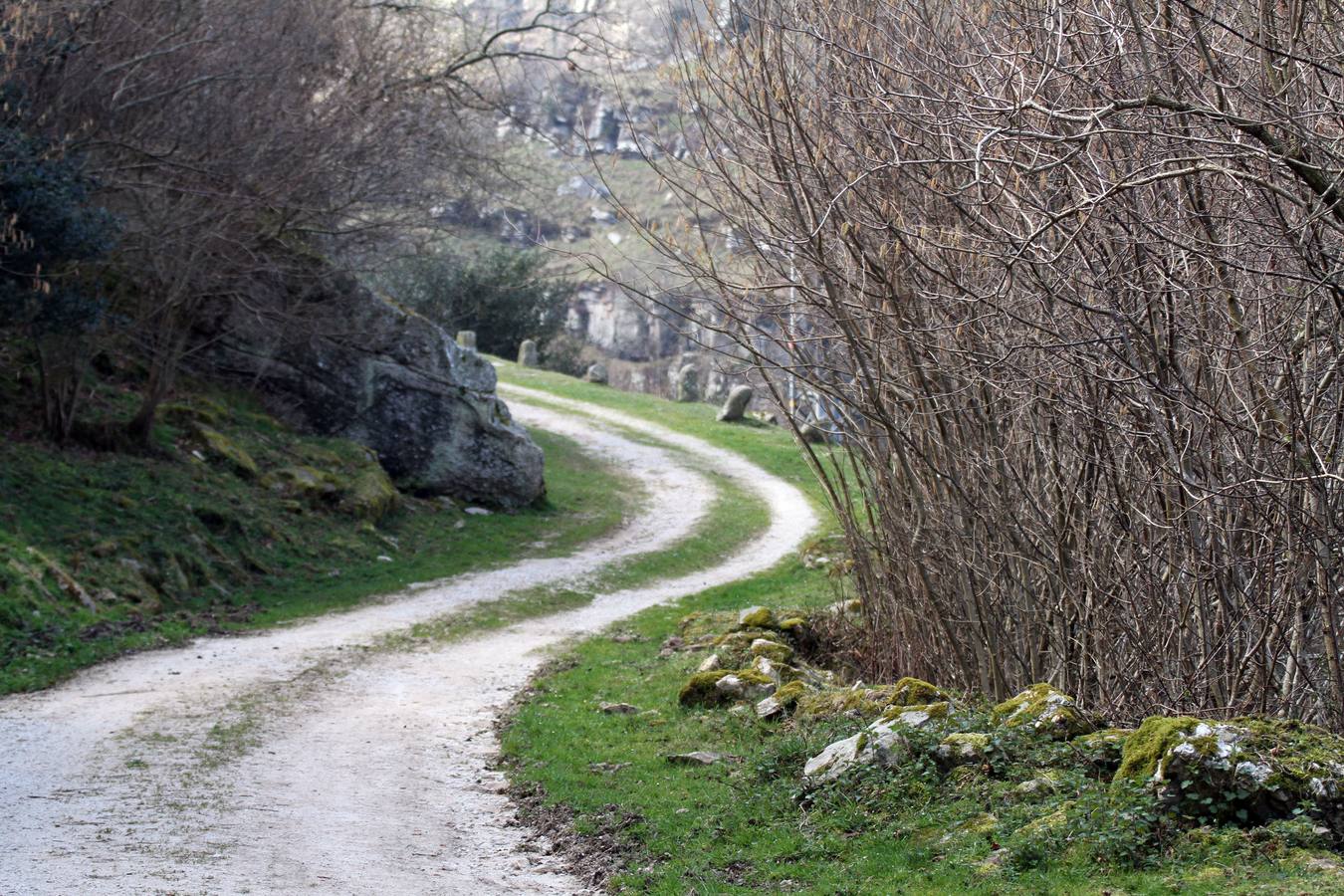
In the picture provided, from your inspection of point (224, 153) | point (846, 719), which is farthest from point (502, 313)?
point (846, 719)

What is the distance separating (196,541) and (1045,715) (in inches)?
482

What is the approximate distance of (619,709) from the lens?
11.3m

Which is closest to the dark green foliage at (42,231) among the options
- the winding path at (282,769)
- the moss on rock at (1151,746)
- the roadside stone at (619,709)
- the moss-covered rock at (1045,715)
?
the winding path at (282,769)

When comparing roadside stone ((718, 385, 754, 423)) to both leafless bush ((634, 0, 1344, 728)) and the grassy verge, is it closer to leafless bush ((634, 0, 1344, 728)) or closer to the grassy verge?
the grassy verge

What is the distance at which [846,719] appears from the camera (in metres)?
9.27

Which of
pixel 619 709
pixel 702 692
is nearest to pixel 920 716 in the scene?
pixel 702 692

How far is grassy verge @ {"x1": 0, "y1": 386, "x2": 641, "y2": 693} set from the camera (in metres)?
13.1

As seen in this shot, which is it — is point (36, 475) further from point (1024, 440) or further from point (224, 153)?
point (1024, 440)

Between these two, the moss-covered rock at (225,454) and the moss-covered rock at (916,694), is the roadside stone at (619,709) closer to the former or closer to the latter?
the moss-covered rock at (916,694)

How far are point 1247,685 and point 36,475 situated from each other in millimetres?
14347

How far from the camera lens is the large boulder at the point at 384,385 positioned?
21469mm

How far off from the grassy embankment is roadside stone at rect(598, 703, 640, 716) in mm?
110

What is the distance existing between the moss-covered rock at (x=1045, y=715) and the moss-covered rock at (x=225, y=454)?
14065 millimetres

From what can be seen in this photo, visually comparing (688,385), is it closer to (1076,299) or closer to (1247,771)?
(1076,299)
